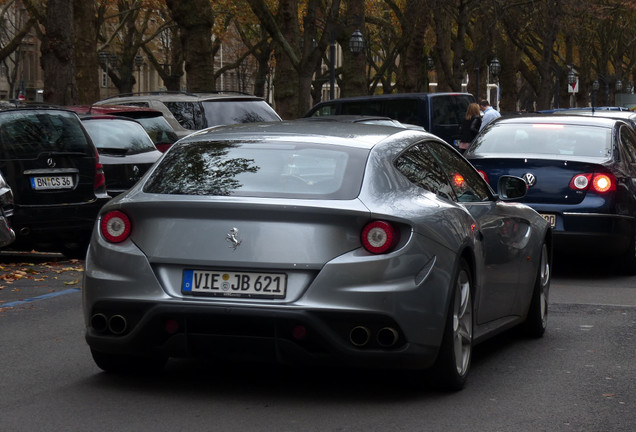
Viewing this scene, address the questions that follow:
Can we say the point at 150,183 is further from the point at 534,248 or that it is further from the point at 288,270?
the point at 534,248

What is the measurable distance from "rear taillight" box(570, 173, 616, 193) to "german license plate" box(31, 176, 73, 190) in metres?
5.24

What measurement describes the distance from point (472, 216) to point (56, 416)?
252 centimetres

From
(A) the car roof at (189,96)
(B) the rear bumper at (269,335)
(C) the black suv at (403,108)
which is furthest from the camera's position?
(C) the black suv at (403,108)

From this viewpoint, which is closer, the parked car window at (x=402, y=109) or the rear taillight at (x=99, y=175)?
the rear taillight at (x=99, y=175)

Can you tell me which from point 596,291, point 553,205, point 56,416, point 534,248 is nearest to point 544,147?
point 553,205

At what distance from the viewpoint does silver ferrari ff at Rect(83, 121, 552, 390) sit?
20.6 feet

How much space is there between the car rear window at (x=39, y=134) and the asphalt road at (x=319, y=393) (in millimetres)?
5163

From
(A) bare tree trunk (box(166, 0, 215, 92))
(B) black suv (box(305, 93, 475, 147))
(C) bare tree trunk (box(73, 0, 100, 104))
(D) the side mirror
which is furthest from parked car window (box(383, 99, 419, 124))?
(D) the side mirror

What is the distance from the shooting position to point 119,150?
53.1 ft

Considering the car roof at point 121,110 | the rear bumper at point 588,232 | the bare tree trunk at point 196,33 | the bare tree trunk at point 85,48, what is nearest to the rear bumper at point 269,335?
the rear bumper at point 588,232

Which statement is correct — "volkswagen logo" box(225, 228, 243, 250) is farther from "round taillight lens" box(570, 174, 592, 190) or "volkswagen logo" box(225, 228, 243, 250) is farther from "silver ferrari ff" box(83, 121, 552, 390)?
"round taillight lens" box(570, 174, 592, 190)

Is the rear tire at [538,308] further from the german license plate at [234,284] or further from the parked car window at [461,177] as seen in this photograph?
the german license plate at [234,284]

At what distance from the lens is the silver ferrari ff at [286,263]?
6.29 m

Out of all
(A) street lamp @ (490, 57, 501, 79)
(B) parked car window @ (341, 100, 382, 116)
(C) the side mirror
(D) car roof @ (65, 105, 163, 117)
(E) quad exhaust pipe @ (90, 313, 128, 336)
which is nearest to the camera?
(E) quad exhaust pipe @ (90, 313, 128, 336)
